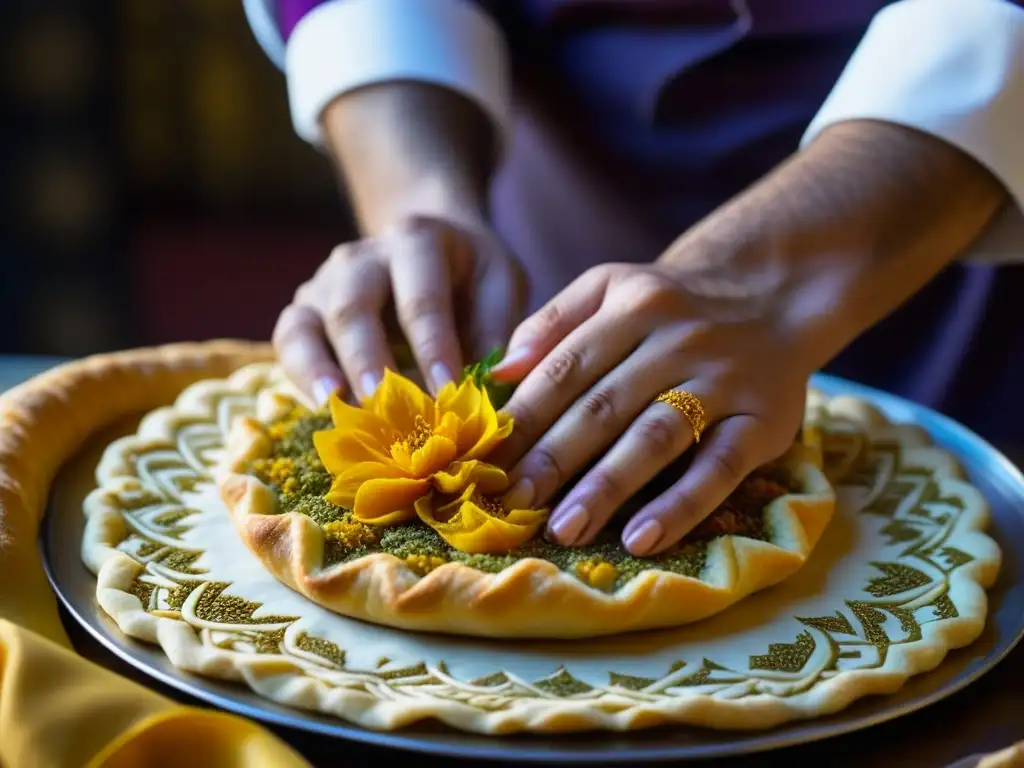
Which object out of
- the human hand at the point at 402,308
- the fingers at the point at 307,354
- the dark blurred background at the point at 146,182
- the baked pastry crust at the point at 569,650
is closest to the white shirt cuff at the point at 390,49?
the human hand at the point at 402,308

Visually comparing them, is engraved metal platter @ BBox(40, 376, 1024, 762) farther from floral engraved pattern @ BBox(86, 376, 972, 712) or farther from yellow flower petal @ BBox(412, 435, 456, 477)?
yellow flower petal @ BBox(412, 435, 456, 477)

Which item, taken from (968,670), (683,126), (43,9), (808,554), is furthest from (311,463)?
(43,9)

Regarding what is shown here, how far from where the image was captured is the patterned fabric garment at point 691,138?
147 cm

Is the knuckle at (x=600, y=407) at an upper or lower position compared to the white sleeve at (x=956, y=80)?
lower

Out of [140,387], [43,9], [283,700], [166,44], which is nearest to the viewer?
[283,700]

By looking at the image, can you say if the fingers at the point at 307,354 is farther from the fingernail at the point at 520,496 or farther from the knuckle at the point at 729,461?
the knuckle at the point at 729,461

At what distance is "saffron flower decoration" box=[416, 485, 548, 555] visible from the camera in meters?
0.87

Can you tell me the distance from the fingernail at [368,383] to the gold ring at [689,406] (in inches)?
10.9

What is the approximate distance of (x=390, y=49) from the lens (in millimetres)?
1479

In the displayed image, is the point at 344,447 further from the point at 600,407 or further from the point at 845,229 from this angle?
the point at 845,229

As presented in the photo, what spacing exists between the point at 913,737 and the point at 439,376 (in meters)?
0.53

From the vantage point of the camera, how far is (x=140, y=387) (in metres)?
1.29

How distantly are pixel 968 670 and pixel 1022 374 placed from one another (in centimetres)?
88

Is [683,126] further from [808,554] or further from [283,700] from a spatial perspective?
[283,700]
